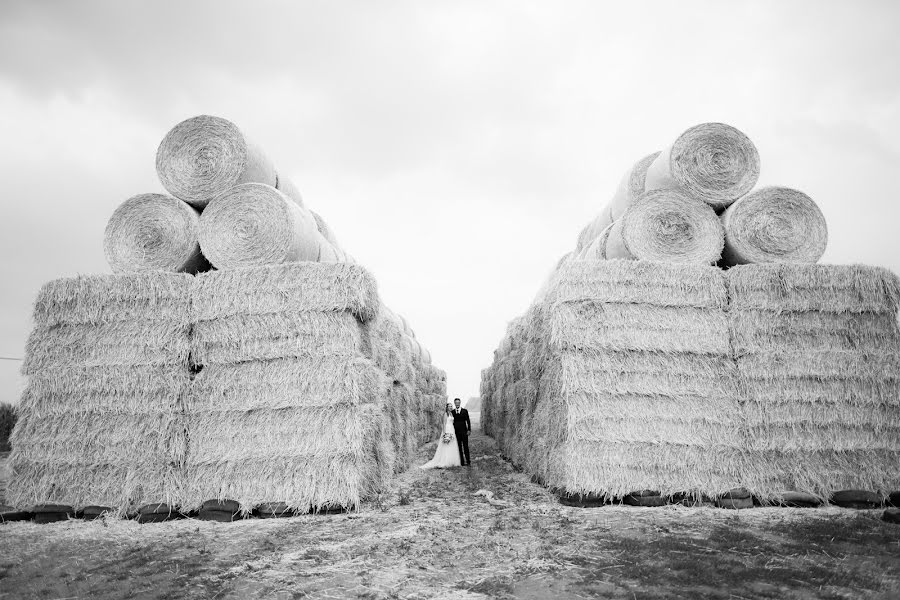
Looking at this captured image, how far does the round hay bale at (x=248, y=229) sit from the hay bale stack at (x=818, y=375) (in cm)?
675

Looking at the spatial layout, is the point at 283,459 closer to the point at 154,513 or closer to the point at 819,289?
the point at 154,513

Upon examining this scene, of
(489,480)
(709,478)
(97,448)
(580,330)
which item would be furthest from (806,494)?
(97,448)

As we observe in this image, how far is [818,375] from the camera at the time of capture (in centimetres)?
779

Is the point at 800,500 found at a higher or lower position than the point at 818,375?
lower

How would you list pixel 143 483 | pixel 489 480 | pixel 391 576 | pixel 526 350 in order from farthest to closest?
pixel 526 350 → pixel 489 480 → pixel 143 483 → pixel 391 576

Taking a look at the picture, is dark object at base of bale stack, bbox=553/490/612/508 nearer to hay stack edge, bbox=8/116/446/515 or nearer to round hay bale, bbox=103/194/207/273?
hay stack edge, bbox=8/116/446/515

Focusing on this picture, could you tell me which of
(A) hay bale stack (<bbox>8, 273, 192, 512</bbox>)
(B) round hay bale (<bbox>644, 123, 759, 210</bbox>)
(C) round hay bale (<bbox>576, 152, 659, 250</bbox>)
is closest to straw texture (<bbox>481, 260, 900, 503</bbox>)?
(B) round hay bale (<bbox>644, 123, 759, 210</bbox>)

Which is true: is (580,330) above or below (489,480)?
above

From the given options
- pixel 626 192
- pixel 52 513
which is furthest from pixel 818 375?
pixel 52 513

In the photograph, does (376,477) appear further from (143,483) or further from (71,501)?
(71,501)

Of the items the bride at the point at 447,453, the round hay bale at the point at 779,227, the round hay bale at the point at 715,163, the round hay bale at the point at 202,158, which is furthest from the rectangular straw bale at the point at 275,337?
the round hay bale at the point at 779,227

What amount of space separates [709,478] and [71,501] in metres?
8.70

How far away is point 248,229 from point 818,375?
8521mm

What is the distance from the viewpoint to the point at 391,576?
181 inches
